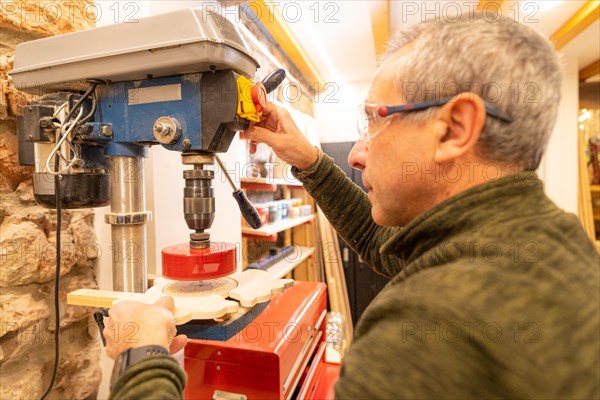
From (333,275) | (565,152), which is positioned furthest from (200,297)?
(565,152)

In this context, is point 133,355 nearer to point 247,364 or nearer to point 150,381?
point 150,381

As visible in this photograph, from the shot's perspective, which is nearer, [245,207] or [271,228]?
[245,207]

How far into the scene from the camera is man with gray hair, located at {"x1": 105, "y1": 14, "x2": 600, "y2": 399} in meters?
0.41

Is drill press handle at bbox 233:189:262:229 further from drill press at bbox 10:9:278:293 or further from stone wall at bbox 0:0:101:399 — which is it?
stone wall at bbox 0:0:101:399

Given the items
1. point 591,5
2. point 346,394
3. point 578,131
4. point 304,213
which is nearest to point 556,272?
point 346,394

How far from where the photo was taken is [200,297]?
68 centimetres

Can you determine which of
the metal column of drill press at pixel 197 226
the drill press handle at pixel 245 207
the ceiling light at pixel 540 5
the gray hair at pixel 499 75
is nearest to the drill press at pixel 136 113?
the metal column of drill press at pixel 197 226

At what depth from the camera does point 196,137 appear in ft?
2.13

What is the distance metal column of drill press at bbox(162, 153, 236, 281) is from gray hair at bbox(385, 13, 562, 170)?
40cm

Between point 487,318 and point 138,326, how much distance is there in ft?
1.61

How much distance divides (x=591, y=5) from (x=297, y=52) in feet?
5.35

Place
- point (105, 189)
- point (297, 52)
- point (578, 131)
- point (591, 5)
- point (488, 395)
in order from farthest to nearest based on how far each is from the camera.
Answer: point (578, 131)
point (297, 52)
point (591, 5)
point (105, 189)
point (488, 395)

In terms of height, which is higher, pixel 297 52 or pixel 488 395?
pixel 297 52

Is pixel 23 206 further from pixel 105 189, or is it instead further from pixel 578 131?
pixel 578 131
